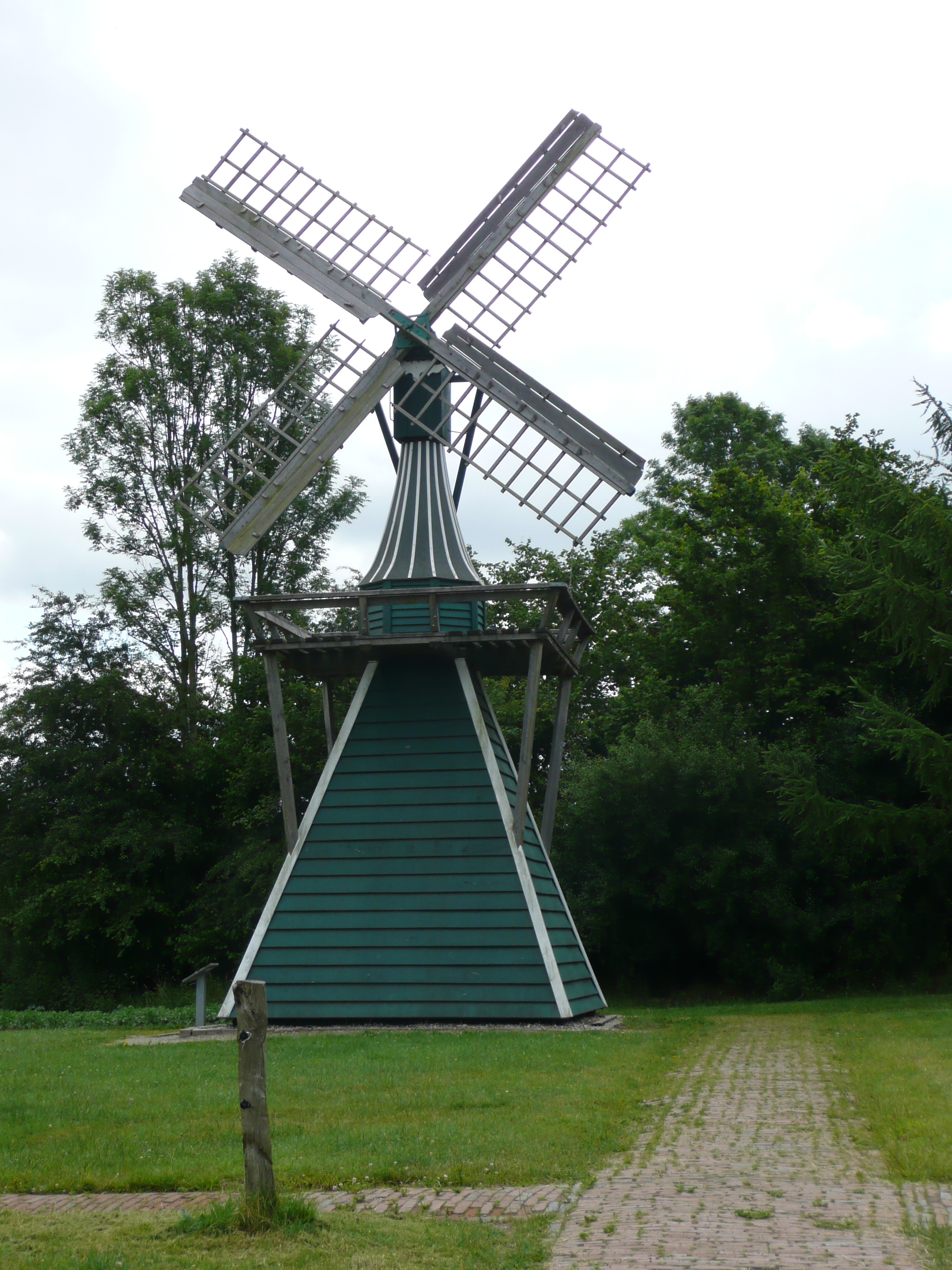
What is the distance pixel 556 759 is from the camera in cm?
1702

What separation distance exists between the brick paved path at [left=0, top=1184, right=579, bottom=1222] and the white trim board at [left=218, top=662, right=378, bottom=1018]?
824cm

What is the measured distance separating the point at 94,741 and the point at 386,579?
46.7 ft

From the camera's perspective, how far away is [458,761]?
1533 cm

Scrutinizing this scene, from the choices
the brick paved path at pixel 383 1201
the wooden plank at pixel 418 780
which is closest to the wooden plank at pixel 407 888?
the wooden plank at pixel 418 780

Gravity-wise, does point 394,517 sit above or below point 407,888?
above

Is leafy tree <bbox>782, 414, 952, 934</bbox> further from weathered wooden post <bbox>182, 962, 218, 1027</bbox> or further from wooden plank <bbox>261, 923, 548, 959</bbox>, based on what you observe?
weathered wooden post <bbox>182, 962, 218, 1027</bbox>

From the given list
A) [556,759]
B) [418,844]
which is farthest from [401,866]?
[556,759]

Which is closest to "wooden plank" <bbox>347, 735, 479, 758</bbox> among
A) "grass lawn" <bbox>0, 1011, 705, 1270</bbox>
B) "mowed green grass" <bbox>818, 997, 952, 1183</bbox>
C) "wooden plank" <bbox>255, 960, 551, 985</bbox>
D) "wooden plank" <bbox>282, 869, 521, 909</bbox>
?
"wooden plank" <bbox>282, 869, 521, 909</bbox>

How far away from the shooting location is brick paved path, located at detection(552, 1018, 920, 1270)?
4.74 m

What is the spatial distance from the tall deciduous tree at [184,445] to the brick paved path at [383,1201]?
2261cm

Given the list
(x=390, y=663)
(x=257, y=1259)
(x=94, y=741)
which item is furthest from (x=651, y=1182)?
(x=94, y=741)

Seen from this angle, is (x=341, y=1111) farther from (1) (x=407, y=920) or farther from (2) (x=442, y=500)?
(2) (x=442, y=500)

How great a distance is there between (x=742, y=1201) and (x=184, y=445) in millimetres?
25792

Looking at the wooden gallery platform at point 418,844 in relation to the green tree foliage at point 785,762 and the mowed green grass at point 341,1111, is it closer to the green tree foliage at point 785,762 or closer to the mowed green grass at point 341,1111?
the mowed green grass at point 341,1111
